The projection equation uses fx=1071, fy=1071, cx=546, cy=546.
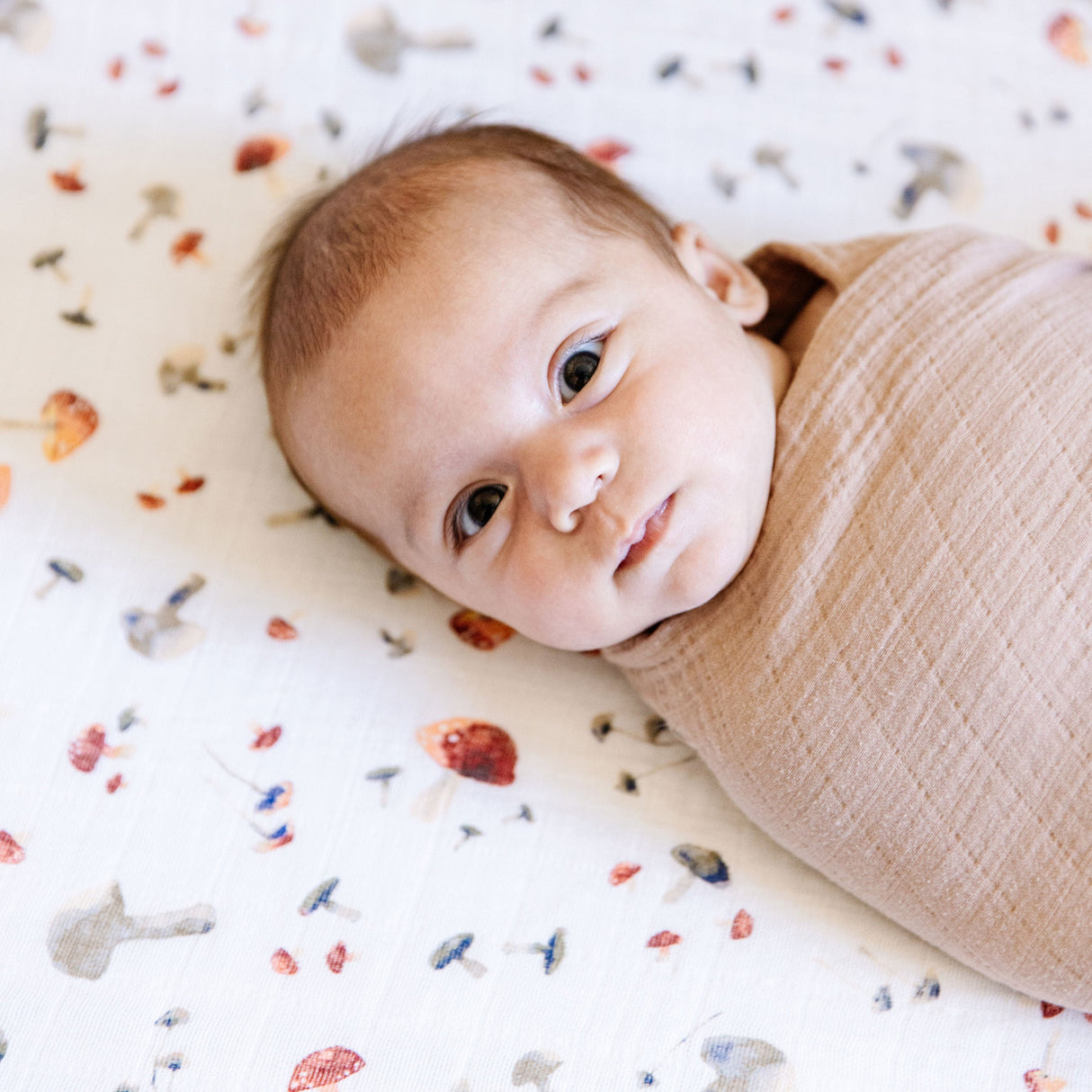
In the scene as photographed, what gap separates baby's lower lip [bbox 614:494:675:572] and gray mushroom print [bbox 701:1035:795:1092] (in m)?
0.46

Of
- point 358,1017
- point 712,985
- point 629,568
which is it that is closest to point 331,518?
point 629,568

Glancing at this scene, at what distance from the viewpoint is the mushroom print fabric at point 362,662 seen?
3.19ft

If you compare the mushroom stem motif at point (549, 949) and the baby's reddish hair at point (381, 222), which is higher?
the baby's reddish hair at point (381, 222)

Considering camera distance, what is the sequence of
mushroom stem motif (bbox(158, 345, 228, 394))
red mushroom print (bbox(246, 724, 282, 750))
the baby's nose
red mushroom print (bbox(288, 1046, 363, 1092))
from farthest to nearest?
1. mushroom stem motif (bbox(158, 345, 228, 394))
2. red mushroom print (bbox(246, 724, 282, 750))
3. red mushroom print (bbox(288, 1046, 363, 1092))
4. the baby's nose

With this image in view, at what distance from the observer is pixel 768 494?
0.97 metres

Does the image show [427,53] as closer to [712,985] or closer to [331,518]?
[331,518]

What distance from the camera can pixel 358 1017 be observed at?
3.19ft

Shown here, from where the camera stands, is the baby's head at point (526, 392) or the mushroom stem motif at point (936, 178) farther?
the mushroom stem motif at point (936, 178)

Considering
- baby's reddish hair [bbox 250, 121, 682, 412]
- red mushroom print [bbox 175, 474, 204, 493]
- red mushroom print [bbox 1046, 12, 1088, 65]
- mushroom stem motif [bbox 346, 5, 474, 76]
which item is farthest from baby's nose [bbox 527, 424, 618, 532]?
red mushroom print [bbox 1046, 12, 1088, 65]

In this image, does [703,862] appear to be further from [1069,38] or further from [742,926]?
[1069,38]

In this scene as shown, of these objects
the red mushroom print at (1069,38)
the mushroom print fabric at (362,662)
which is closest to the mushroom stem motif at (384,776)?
the mushroom print fabric at (362,662)

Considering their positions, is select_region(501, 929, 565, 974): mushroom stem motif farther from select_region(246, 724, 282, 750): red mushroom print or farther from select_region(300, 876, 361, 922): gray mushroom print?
select_region(246, 724, 282, 750): red mushroom print

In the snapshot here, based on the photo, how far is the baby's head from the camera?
2.90 ft

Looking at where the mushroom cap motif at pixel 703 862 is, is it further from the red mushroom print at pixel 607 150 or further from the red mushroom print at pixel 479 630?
the red mushroom print at pixel 607 150
